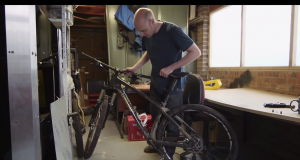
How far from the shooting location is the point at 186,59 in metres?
1.53

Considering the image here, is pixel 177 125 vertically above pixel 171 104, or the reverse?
pixel 171 104

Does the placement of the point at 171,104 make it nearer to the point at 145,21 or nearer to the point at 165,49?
the point at 165,49

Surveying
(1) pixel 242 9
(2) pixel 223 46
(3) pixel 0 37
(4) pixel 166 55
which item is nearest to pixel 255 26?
(1) pixel 242 9

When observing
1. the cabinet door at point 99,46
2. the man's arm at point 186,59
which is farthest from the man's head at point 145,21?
the cabinet door at point 99,46

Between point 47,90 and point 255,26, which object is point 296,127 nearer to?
point 255,26

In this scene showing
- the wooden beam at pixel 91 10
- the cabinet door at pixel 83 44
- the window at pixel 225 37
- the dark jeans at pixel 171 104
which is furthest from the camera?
the cabinet door at pixel 83 44

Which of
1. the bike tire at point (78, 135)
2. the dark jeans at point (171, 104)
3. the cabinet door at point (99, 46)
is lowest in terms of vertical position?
the bike tire at point (78, 135)

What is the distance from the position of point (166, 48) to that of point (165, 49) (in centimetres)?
1

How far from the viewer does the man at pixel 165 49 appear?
1533 mm

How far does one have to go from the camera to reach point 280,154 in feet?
6.40

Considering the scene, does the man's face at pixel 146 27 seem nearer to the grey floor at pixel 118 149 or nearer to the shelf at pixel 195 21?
the grey floor at pixel 118 149

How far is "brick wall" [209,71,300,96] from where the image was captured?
1.85 meters

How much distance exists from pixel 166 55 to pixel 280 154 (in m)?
1.63

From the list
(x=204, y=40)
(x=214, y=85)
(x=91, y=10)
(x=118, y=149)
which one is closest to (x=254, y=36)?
(x=214, y=85)
